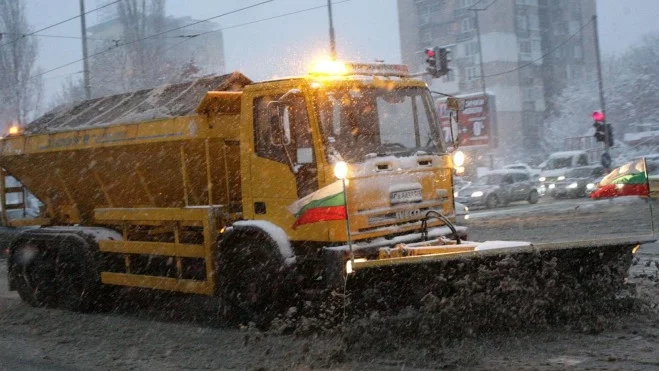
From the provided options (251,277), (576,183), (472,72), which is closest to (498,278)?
(251,277)

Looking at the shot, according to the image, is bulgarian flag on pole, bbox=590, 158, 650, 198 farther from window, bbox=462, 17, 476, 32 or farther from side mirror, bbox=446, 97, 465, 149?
window, bbox=462, 17, 476, 32

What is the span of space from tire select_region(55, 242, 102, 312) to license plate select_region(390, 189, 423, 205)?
178 inches

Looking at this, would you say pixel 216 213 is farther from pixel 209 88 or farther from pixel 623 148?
pixel 623 148

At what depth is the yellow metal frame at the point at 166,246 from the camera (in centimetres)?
903

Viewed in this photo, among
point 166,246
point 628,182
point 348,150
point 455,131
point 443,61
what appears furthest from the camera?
point 443,61

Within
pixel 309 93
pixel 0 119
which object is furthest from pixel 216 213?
pixel 0 119

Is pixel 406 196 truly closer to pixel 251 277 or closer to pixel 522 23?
pixel 251 277

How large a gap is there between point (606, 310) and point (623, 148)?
2098 inches

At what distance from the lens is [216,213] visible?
9.12m

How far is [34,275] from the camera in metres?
11.5

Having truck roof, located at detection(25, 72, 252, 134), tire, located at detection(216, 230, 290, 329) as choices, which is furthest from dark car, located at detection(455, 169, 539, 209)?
tire, located at detection(216, 230, 290, 329)

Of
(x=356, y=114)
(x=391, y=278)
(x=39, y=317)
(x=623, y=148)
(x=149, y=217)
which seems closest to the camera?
(x=391, y=278)

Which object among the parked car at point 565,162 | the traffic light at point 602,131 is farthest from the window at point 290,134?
the parked car at point 565,162

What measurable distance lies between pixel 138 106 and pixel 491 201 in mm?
23213
